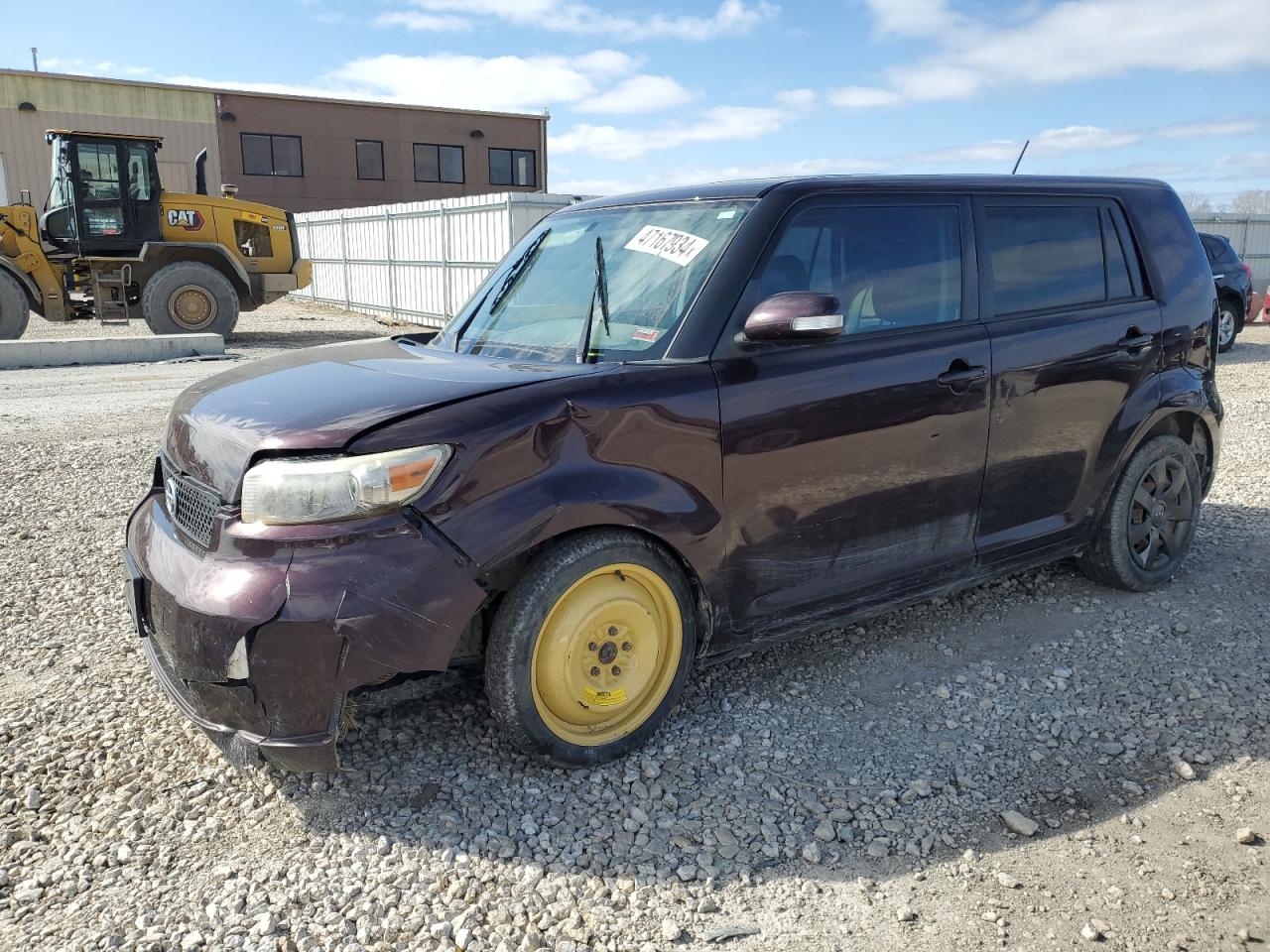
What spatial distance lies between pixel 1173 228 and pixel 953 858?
3.38 m

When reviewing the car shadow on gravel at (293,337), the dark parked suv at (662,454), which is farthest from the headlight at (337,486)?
the car shadow on gravel at (293,337)

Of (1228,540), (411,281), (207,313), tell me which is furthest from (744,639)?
(411,281)

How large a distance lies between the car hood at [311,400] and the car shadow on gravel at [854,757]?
1080mm

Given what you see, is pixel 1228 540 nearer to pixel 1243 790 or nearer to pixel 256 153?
pixel 1243 790

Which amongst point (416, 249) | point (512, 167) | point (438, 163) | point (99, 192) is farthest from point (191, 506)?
point (512, 167)

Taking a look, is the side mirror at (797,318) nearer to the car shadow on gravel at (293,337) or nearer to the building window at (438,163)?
the car shadow on gravel at (293,337)

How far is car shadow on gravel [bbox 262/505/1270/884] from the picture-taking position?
284cm

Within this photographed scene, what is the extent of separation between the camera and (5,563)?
16.5 ft

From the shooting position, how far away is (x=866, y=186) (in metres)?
3.66

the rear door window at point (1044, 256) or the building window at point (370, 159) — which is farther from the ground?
the building window at point (370, 159)

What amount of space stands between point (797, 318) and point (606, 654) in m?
1.22

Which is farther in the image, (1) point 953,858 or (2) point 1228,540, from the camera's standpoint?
(2) point 1228,540

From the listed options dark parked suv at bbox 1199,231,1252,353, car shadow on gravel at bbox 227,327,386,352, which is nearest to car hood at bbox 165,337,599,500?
car shadow on gravel at bbox 227,327,386,352

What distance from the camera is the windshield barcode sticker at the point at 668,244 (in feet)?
11.3
